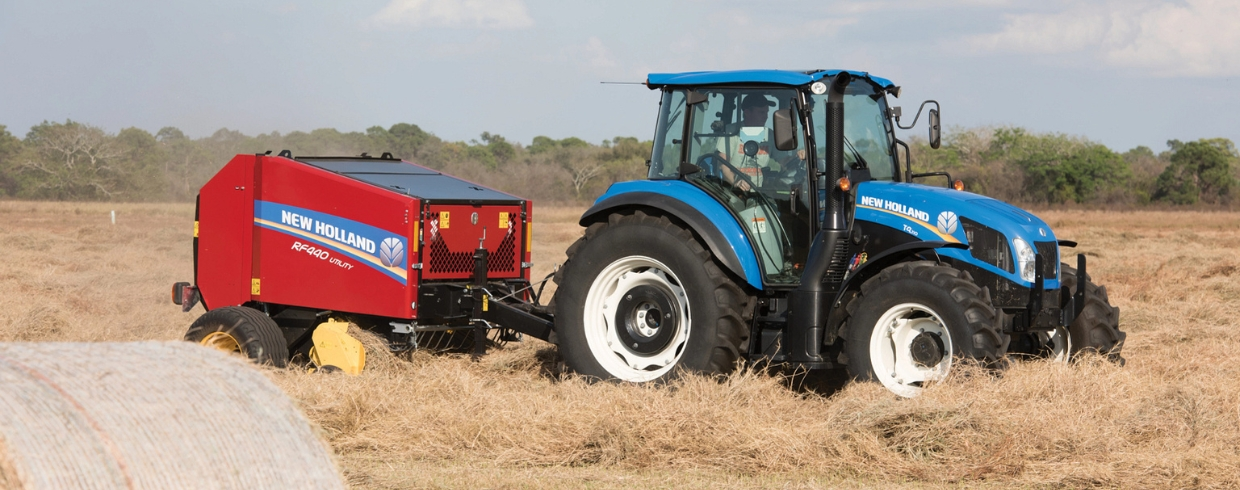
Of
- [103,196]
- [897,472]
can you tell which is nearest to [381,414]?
[897,472]

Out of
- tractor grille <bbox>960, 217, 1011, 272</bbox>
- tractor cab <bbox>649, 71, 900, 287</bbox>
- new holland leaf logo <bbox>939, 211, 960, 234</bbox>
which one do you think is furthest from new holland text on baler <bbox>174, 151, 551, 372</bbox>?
tractor grille <bbox>960, 217, 1011, 272</bbox>

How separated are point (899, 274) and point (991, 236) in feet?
2.05

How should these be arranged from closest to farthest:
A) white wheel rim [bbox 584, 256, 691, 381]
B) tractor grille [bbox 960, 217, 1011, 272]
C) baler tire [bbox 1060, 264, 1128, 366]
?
tractor grille [bbox 960, 217, 1011, 272]
baler tire [bbox 1060, 264, 1128, 366]
white wheel rim [bbox 584, 256, 691, 381]

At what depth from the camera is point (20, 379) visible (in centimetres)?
375

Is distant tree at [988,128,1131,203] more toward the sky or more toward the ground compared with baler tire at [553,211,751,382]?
more toward the sky

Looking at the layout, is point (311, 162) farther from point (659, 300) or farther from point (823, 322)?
point (823, 322)

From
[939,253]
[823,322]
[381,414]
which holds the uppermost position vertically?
[939,253]

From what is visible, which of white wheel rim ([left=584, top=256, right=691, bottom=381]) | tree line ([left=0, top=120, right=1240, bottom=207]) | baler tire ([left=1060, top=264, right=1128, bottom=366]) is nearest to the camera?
baler tire ([left=1060, top=264, right=1128, bottom=366])

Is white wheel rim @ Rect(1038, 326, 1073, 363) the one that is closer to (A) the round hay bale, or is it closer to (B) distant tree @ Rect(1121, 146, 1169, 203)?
(A) the round hay bale

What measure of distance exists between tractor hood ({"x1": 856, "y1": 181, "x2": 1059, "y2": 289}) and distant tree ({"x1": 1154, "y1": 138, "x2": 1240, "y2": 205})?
3989cm

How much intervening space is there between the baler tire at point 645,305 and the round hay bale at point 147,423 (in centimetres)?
347

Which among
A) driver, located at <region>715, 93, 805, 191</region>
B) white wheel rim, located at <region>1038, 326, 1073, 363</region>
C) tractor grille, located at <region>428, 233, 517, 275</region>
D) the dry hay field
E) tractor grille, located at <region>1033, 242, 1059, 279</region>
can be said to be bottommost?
the dry hay field

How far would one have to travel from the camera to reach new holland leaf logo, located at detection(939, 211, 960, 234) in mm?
7141

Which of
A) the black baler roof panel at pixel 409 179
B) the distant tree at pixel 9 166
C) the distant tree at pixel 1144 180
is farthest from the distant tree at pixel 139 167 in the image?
the distant tree at pixel 1144 180
